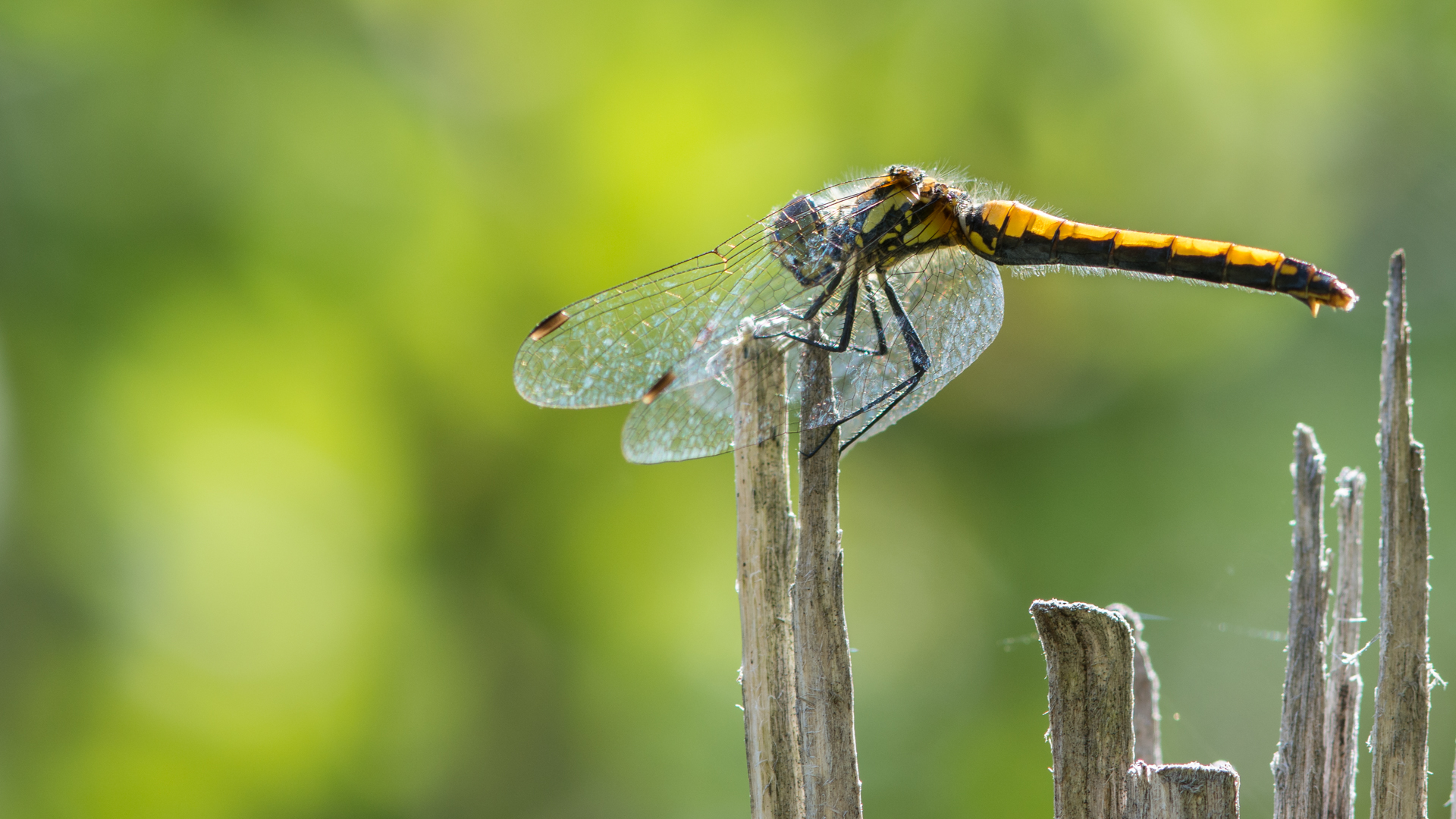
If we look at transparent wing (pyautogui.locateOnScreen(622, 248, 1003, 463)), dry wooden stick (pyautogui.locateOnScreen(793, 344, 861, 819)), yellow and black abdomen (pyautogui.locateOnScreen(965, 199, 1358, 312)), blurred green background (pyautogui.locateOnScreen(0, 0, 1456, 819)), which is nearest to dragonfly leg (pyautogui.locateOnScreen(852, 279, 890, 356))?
transparent wing (pyautogui.locateOnScreen(622, 248, 1003, 463))

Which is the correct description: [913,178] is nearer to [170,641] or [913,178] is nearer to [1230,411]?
[1230,411]

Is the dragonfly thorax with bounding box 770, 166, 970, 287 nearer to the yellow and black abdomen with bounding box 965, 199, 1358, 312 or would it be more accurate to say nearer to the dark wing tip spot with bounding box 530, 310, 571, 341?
the yellow and black abdomen with bounding box 965, 199, 1358, 312

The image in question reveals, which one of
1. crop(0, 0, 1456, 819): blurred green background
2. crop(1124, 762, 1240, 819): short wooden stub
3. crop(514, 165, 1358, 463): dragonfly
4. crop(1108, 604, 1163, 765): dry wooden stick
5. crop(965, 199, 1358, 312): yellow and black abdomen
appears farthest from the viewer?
crop(0, 0, 1456, 819): blurred green background

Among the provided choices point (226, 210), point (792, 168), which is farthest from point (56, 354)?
point (792, 168)

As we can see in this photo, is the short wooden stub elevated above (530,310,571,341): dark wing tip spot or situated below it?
below

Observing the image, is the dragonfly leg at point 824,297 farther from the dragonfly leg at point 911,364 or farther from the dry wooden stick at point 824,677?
the dry wooden stick at point 824,677

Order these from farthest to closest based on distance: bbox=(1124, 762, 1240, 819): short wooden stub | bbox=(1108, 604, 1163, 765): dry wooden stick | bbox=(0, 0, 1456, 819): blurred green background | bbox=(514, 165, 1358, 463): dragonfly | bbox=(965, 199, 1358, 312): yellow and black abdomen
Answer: bbox=(0, 0, 1456, 819): blurred green background < bbox=(514, 165, 1358, 463): dragonfly < bbox=(965, 199, 1358, 312): yellow and black abdomen < bbox=(1108, 604, 1163, 765): dry wooden stick < bbox=(1124, 762, 1240, 819): short wooden stub

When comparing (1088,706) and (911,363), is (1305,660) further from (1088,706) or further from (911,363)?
(911,363)
